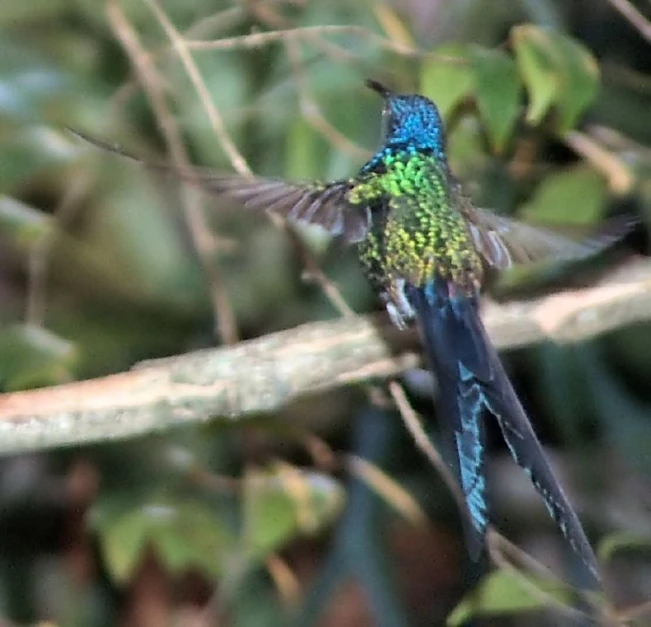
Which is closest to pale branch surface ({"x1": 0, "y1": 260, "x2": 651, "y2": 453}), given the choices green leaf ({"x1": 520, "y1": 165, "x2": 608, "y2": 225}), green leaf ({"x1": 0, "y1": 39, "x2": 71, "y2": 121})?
green leaf ({"x1": 520, "y1": 165, "x2": 608, "y2": 225})

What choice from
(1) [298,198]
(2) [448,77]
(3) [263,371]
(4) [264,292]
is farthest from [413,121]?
(4) [264,292]

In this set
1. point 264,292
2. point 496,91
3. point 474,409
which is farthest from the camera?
point 264,292

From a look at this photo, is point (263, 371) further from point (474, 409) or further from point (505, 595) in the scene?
point (505, 595)

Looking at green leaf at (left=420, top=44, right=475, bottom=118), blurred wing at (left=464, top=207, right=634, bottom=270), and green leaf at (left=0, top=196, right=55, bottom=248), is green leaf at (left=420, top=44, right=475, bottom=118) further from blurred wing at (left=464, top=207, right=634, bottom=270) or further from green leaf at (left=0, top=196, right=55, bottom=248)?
green leaf at (left=0, top=196, right=55, bottom=248)

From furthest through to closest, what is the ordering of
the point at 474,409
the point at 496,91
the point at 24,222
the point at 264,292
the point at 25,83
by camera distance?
the point at 264,292 < the point at 25,83 < the point at 24,222 < the point at 496,91 < the point at 474,409

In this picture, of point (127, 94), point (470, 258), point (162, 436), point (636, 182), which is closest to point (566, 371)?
point (636, 182)

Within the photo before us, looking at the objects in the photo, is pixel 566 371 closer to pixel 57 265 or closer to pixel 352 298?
pixel 352 298

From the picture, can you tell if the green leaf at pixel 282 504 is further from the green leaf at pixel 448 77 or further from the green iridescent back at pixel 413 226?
the green leaf at pixel 448 77
